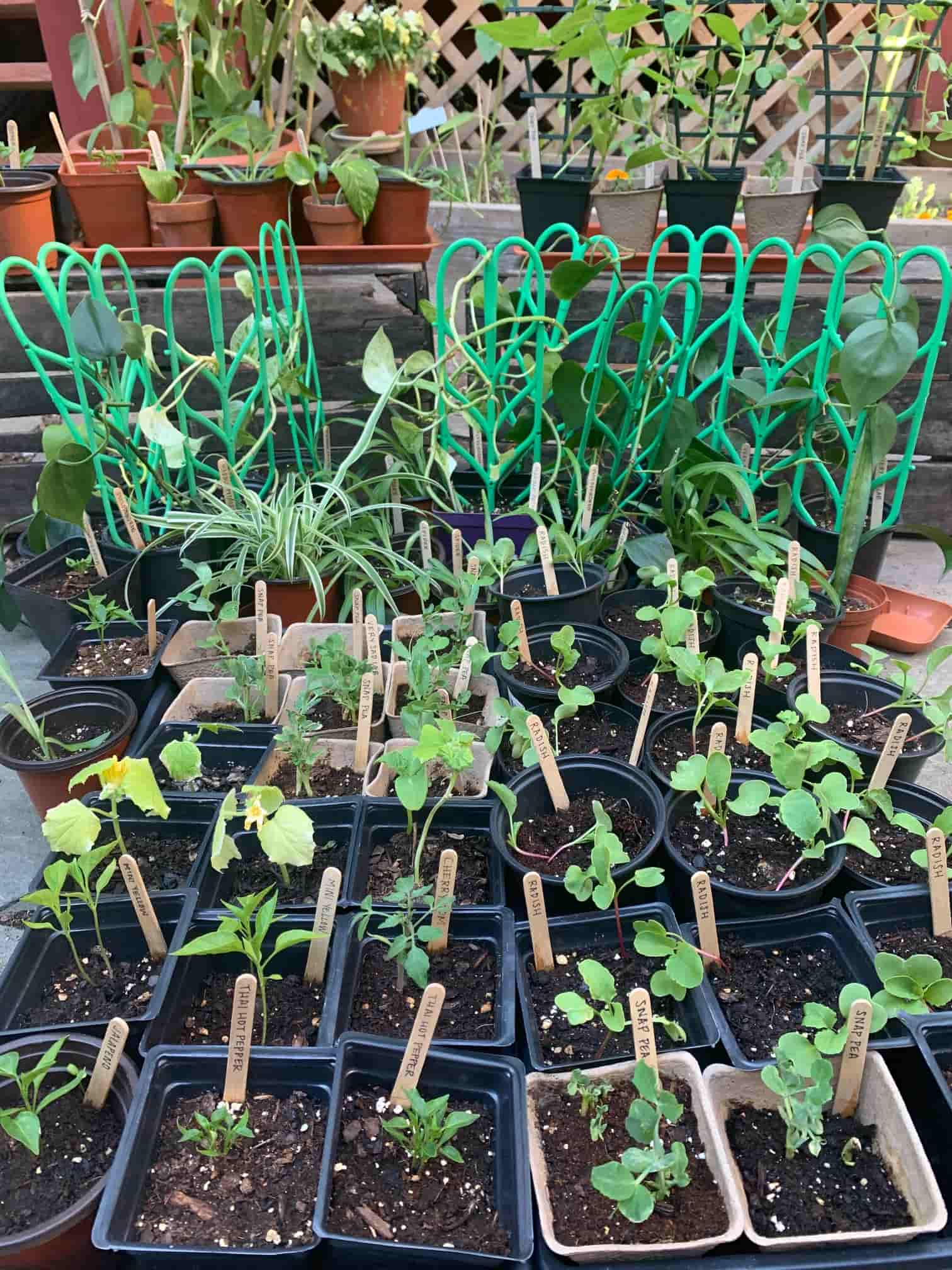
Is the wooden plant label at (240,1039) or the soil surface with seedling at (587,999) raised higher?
the wooden plant label at (240,1039)

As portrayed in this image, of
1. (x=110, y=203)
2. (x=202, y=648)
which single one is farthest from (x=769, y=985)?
(x=110, y=203)

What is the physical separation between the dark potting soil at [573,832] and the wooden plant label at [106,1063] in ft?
1.76

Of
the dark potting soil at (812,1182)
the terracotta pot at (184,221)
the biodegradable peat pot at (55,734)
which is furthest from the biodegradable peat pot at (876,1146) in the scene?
the terracotta pot at (184,221)

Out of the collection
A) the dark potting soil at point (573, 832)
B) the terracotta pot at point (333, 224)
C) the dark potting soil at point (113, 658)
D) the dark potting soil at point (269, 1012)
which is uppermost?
the terracotta pot at point (333, 224)

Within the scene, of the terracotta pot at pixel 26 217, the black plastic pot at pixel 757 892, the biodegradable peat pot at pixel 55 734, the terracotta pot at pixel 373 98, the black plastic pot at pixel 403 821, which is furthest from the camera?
the terracotta pot at pixel 373 98

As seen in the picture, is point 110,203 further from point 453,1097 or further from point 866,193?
point 453,1097

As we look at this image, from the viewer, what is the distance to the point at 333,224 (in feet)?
7.07

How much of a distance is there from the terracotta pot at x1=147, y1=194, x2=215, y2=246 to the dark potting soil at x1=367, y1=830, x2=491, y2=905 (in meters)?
1.57

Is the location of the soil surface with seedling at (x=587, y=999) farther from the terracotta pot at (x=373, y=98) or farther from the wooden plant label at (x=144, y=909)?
the terracotta pot at (x=373, y=98)

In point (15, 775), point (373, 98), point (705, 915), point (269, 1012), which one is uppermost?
point (373, 98)

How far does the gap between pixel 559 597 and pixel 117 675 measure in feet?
2.66

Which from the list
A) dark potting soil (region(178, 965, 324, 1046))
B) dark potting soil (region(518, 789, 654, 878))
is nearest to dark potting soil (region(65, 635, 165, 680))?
dark potting soil (region(178, 965, 324, 1046))

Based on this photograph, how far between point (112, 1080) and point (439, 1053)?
0.35 m

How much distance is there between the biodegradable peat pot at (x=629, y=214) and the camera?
2.08 meters
